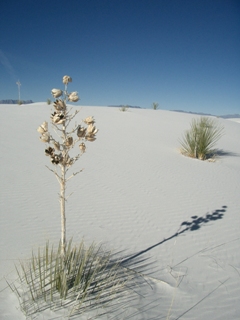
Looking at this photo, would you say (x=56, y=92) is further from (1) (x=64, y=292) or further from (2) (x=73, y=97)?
(1) (x=64, y=292)

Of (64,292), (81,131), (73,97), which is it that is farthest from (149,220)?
(73,97)

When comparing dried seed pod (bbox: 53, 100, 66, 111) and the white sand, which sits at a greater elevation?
dried seed pod (bbox: 53, 100, 66, 111)

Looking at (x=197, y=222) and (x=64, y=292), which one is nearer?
(x=64, y=292)

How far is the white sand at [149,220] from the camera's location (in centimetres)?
167

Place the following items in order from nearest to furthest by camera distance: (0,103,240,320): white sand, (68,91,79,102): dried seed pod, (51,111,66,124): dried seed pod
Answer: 1. (51,111,66,124): dried seed pod
2. (68,91,79,102): dried seed pod
3. (0,103,240,320): white sand

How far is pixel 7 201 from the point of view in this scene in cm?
339

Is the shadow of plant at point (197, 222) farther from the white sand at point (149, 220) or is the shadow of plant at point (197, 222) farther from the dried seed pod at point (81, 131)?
the dried seed pod at point (81, 131)

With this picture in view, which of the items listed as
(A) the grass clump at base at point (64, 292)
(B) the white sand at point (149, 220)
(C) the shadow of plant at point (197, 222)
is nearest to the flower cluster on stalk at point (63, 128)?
(A) the grass clump at base at point (64, 292)

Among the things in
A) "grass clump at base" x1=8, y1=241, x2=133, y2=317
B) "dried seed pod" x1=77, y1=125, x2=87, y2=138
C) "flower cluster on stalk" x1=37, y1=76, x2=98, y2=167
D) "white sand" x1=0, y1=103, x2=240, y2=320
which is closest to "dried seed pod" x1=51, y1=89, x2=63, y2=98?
"flower cluster on stalk" x1=37, y1=76, x2=98, y2=167

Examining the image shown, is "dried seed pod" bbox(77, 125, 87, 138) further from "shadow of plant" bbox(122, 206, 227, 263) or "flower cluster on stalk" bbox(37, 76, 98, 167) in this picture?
"shadow of plant" bbox(122, 206, 227, 263)

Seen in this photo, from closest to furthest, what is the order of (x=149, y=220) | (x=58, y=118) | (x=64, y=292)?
(x=58, y=118)
(x=64, y=292)
(x=149, y=220)

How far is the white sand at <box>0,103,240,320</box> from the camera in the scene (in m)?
1.67

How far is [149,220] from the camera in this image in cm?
316

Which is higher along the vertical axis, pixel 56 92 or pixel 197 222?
pixel 56 92
